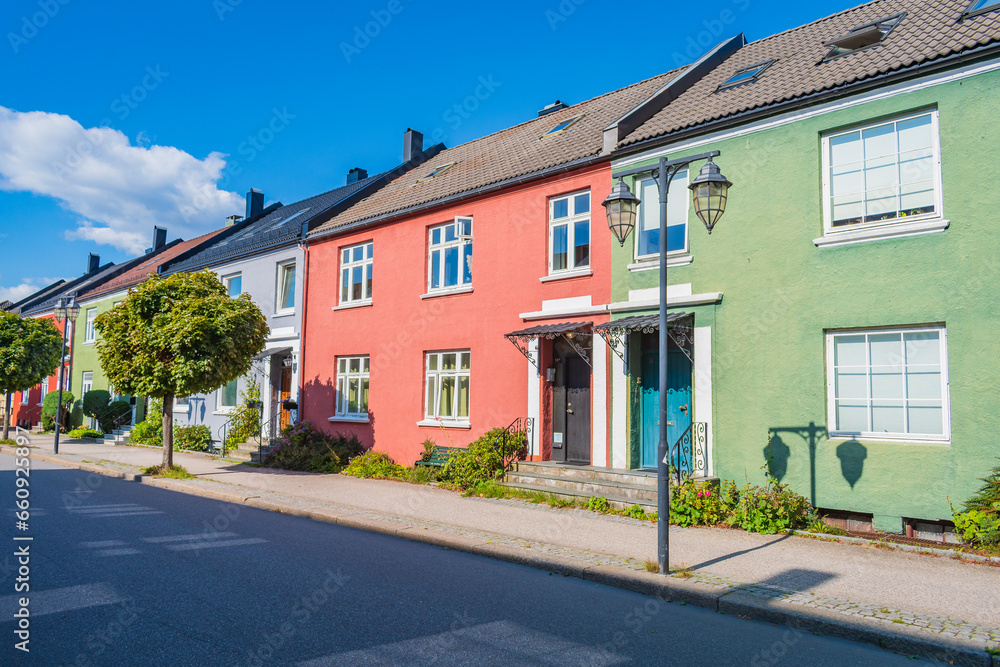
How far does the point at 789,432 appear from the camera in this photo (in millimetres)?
9828

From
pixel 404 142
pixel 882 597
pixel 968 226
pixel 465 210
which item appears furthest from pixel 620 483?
pixel 404 142

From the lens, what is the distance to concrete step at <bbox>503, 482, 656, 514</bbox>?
10220mm

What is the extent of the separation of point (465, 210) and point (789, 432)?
8471 mm

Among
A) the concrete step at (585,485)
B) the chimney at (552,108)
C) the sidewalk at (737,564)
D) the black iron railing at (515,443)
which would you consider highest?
the chimney at (552,108)

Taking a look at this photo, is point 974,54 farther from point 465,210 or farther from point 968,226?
point 465,210

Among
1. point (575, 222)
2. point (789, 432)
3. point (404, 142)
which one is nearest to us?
point (789, 432)

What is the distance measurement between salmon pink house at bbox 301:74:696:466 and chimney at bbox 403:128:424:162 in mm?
4662

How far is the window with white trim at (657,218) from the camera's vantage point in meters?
11.5

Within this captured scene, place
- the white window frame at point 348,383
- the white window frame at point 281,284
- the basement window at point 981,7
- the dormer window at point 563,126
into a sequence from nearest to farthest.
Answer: the basement window at point 981,7 → the dormer window at point 563,126 → the white window frame at point 348,383 → the white window frame at point 281,284

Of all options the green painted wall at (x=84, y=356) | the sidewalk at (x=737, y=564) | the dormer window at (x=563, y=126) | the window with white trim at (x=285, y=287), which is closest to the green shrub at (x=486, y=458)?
the sidewalk at (x=737, y=564)

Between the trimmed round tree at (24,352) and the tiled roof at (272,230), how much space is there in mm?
5296

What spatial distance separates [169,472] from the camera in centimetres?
1523

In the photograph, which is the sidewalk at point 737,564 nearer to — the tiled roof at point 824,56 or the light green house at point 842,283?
the light green house at point 842,283

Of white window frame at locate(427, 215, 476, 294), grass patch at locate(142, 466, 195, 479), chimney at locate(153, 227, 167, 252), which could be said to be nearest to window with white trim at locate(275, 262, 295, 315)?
grass patch at locate(142, 466, 195, 479)
